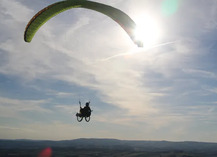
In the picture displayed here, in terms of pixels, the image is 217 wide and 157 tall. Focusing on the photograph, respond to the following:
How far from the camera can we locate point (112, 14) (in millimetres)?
14852

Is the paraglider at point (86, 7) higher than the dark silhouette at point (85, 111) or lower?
higher

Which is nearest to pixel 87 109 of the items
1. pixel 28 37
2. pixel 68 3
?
pixel 28 37

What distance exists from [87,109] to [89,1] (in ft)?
29.9

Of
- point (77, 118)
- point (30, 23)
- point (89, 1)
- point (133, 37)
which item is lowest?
point (77, 118)

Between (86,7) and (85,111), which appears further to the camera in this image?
(85,111)

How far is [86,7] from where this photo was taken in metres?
14.7

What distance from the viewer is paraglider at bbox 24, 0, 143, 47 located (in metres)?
14.0

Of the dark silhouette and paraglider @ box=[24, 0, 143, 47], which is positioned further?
the dark silhouette

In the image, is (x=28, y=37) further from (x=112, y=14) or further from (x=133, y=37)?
(x=133, y=37)

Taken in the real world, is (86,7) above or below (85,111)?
above

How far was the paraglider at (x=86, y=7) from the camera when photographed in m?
14.0

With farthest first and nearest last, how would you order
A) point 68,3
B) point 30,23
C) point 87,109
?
1. point 87,109
2. point 30,23
3. point 68,3

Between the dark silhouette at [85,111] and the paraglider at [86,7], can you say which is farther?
the dark silhouette at [85,111]

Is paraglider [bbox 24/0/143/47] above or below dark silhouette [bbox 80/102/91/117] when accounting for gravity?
above
